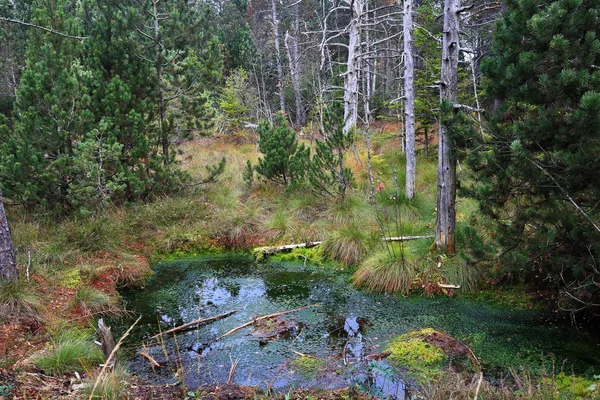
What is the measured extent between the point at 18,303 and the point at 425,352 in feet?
15.4

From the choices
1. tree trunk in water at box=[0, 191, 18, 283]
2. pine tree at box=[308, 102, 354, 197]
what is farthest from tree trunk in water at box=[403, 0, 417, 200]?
tree trunk in water at box=[0, 191, 18, 283]

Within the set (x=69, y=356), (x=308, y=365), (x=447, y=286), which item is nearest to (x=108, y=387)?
(x=69, y=356)

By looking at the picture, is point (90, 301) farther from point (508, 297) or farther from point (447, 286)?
point (508, 297)

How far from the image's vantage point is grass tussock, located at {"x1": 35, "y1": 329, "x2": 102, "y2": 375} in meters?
4.06

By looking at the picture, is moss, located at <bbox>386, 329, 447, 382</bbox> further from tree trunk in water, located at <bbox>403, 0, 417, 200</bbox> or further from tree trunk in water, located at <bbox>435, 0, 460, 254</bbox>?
tree trunk in water, located at <bbox>403, 0, 417, 200</bbox>

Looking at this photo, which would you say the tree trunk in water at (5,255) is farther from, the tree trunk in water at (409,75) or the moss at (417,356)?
the tree trunk in water at (409,75)

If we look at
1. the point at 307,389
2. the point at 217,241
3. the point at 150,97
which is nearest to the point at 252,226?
the point at 217,241

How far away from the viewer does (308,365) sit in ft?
14.7

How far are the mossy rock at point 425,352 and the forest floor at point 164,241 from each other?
35.7 inches

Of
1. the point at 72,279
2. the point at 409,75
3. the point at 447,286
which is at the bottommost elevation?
the point at 447,286

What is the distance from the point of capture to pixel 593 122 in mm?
3832

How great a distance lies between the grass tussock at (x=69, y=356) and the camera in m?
4.06

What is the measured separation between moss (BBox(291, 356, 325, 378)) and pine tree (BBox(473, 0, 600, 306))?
2.51 metres

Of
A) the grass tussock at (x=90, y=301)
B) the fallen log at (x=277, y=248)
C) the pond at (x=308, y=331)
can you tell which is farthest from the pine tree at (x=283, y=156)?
the grass tussock at (x=90, y=301)
